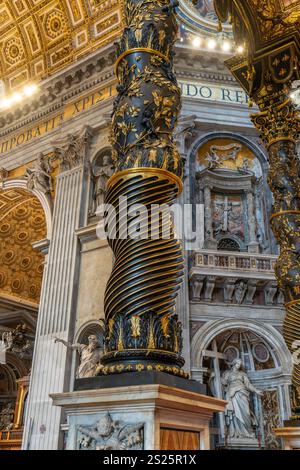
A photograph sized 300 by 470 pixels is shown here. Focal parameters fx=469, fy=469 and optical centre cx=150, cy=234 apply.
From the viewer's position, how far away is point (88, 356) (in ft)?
27.8

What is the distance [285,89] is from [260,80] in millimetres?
333

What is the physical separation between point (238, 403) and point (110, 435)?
794 centimetres

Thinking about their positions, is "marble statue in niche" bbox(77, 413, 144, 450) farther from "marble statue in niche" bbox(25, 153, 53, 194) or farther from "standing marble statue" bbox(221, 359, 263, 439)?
"marble statue in niche" bbox(25, 153, 53, 194)

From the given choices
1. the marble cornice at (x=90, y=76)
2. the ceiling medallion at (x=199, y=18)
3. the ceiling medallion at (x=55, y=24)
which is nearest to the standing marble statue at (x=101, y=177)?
the marble cornice at (x=90, y=76)

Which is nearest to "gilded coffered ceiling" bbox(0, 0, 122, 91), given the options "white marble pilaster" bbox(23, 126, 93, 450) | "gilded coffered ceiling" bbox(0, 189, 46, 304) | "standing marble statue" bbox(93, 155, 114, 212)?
"white marble pilaster" bbox(23, 126, 93, 450)

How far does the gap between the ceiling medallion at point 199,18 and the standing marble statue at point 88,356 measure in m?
8.34

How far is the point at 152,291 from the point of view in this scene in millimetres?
2016

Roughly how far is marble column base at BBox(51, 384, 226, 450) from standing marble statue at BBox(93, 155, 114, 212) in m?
8.92

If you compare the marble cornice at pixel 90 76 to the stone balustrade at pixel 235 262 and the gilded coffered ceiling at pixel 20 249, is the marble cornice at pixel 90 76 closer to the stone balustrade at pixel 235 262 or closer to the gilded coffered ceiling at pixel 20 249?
the gilded coffered ceiling at pixel 20 249

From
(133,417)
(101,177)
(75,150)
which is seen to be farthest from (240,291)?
(133,417)

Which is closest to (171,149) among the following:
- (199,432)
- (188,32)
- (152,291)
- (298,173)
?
(152,291)
